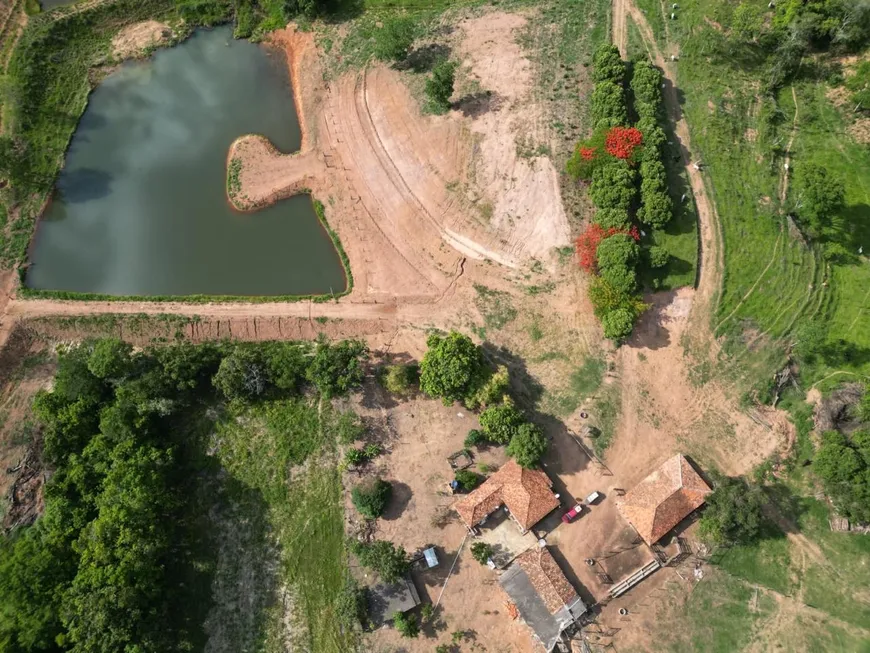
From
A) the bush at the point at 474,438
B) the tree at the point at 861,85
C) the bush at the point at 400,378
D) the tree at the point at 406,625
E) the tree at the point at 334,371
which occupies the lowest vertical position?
the tree at the point at 406,625

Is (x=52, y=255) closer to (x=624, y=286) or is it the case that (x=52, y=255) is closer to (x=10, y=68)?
(x=10, y=68)

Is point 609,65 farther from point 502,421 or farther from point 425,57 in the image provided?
point 502,421

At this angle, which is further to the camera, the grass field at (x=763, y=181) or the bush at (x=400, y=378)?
the grass field at (x=763, y=181)

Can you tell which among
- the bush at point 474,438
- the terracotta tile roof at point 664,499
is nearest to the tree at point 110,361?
the bush at point 474,438

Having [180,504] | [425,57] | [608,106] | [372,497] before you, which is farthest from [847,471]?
[425,57]

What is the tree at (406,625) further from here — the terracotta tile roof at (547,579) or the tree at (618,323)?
the tree at (618,323)
